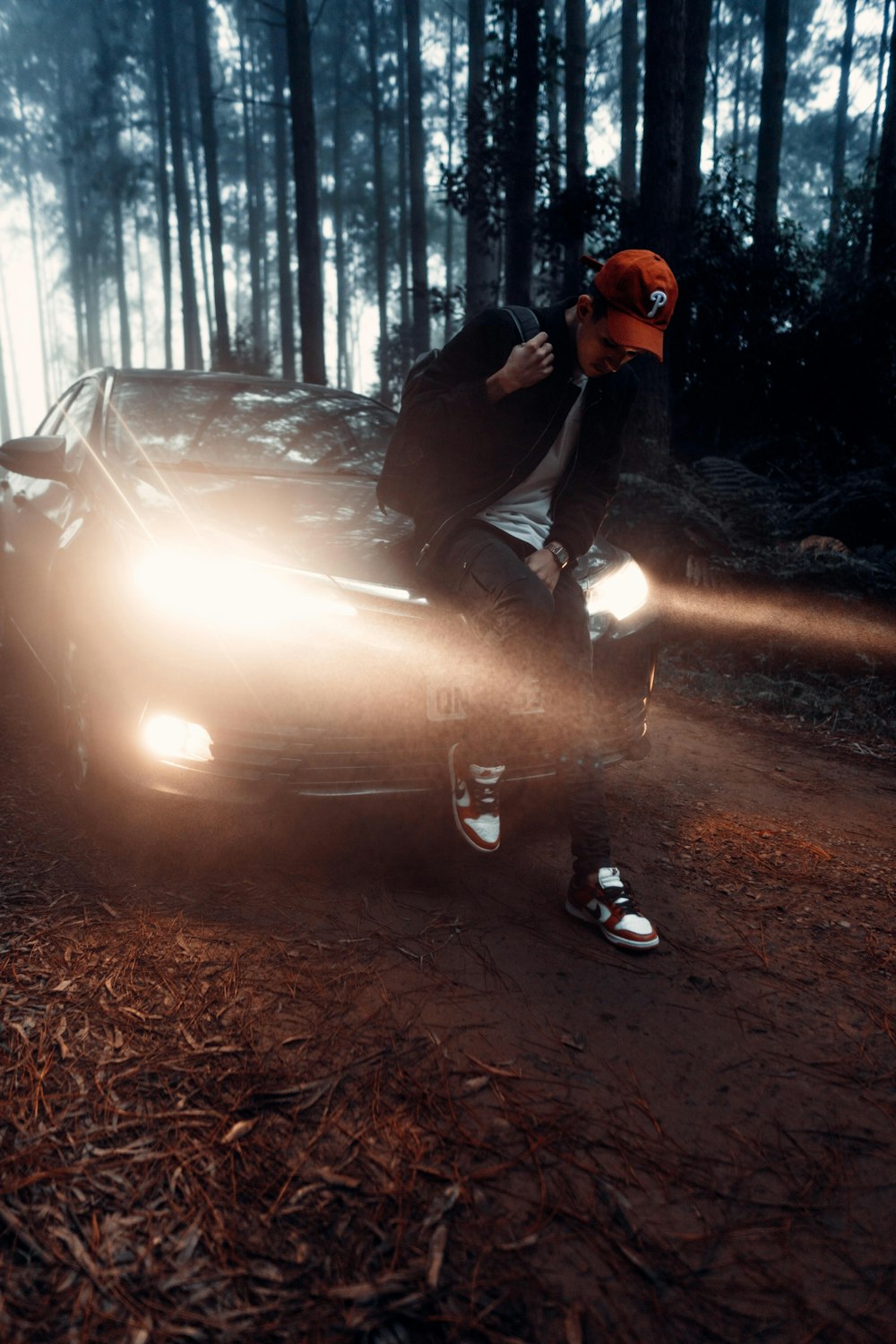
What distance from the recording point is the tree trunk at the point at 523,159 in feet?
32.5

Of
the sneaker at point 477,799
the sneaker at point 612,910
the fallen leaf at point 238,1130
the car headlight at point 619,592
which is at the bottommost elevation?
the fallen leaf at point 238,1130

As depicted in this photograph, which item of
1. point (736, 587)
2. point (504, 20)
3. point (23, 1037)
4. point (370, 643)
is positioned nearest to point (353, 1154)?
point (23, 1037)

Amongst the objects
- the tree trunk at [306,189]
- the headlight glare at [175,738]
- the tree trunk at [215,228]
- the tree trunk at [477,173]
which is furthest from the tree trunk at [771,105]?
the headlight glare at [175,738]

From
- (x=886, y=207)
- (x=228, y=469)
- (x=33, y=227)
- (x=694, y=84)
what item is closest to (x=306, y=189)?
(x=694, y=84)

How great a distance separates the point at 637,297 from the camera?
250 centimetres

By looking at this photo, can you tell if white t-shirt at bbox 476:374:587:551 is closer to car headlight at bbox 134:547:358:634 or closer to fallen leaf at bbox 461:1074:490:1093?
car headlight at bbox 134:547:358:634

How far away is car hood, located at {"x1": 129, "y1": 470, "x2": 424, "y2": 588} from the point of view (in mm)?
2785

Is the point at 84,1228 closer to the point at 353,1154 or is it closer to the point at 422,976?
the point at 353,1154

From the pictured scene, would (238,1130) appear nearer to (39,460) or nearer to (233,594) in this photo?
(233,594)

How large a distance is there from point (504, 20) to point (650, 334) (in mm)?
10780

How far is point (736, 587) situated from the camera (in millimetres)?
5969

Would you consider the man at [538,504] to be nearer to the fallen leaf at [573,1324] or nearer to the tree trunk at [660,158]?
the fallen leaf at [573,1324]

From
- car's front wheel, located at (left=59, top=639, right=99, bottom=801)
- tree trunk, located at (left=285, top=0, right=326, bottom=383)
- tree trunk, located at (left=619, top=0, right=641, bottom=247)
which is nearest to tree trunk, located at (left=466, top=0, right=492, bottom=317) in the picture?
tree trunk, located at (left=285, top=0, right=326, bottom=383)

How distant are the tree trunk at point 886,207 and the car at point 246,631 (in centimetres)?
763
